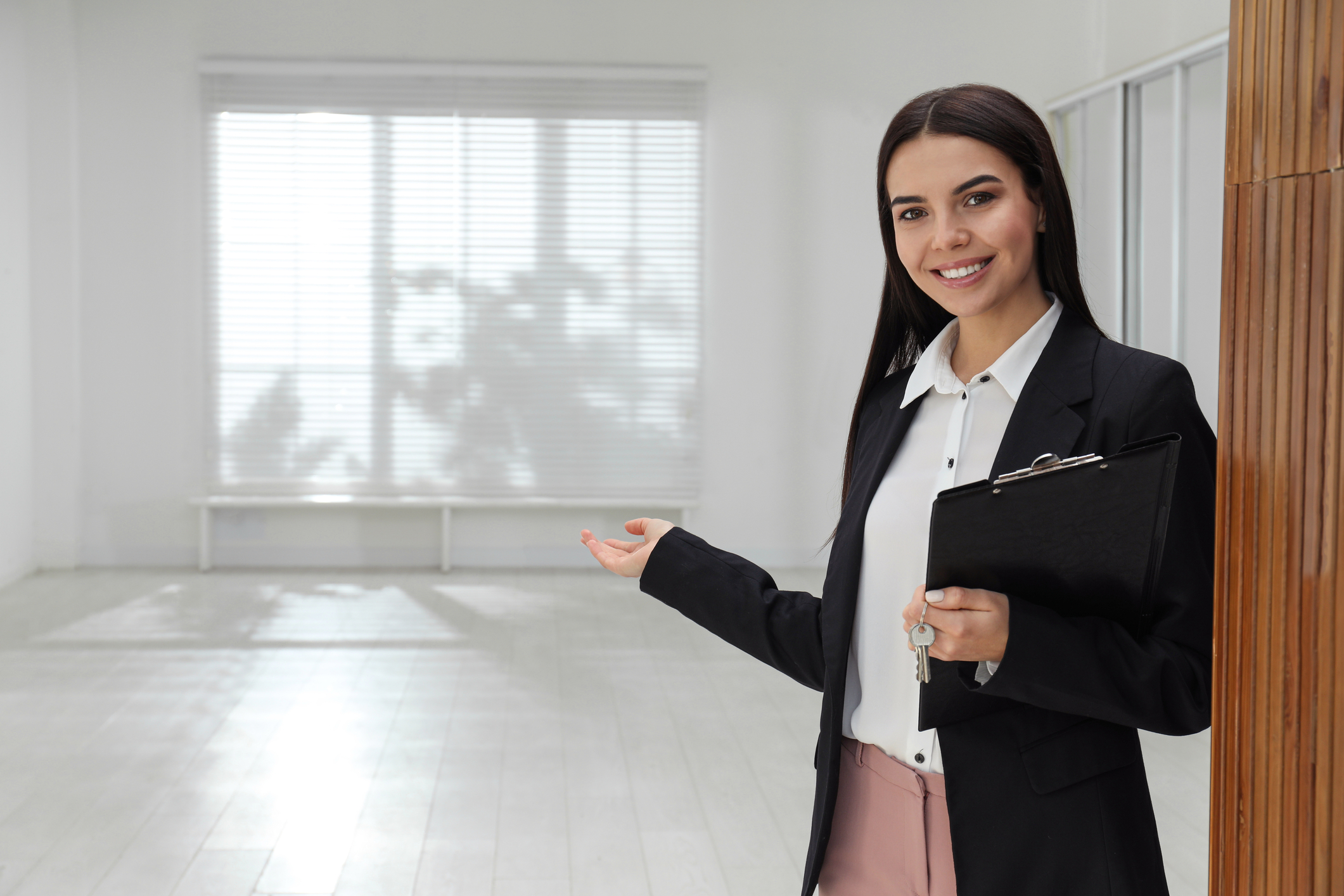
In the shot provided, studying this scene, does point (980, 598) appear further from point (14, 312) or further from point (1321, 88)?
point (14, 312)

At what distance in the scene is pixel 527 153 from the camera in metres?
6.68

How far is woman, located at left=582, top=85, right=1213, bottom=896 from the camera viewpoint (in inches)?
35.7

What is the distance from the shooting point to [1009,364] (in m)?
1.10

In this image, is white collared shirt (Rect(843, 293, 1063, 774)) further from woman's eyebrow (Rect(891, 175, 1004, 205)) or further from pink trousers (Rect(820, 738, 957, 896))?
woman's eyebrow (Rect(891, 175, 1004, 205))

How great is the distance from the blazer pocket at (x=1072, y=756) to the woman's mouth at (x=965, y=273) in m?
0.42

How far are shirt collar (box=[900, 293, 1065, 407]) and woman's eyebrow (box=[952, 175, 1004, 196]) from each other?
0.49 ft

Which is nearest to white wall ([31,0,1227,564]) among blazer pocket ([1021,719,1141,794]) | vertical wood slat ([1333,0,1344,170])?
blazer pocket ([1021,719,1141,794])

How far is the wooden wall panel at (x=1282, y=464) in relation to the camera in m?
0.65

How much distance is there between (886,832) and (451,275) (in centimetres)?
595

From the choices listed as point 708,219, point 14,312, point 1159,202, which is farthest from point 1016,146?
point 14,312

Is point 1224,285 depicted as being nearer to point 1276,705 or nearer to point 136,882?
point 1276,705

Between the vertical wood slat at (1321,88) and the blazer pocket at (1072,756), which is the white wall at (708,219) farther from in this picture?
the vertical wood slat at (1321,88)

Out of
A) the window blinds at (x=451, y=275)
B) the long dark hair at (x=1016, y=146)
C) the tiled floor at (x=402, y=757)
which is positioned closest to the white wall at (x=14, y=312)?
the tiled floor at (x=402, y=757)

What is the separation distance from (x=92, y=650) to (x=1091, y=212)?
5.38 meters
